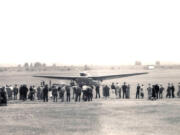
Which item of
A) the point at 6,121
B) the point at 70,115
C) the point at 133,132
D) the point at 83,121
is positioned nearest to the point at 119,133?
the point at 133,132

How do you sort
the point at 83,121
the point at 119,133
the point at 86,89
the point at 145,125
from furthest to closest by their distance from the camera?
the point at 86,89
the point at 83,121
the point at 145,125
the point at 119,133

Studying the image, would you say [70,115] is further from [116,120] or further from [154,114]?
[154,114]

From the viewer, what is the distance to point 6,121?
16312mm

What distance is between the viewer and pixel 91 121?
1583cm

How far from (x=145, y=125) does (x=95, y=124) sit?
2449mm

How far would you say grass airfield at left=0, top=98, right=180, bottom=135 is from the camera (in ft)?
44.9

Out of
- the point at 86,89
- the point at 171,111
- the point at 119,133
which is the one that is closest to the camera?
the point at 119,133

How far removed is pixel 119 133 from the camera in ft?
43.1

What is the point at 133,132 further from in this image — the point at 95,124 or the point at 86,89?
the point at 86,89

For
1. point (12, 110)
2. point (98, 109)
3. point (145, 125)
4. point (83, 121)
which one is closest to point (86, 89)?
point (98, 109)

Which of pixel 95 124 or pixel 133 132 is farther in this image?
pixel 95 124

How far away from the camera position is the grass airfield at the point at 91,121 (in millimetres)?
13672

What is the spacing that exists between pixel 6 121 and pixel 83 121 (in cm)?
418

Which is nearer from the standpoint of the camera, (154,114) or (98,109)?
(154,114)
